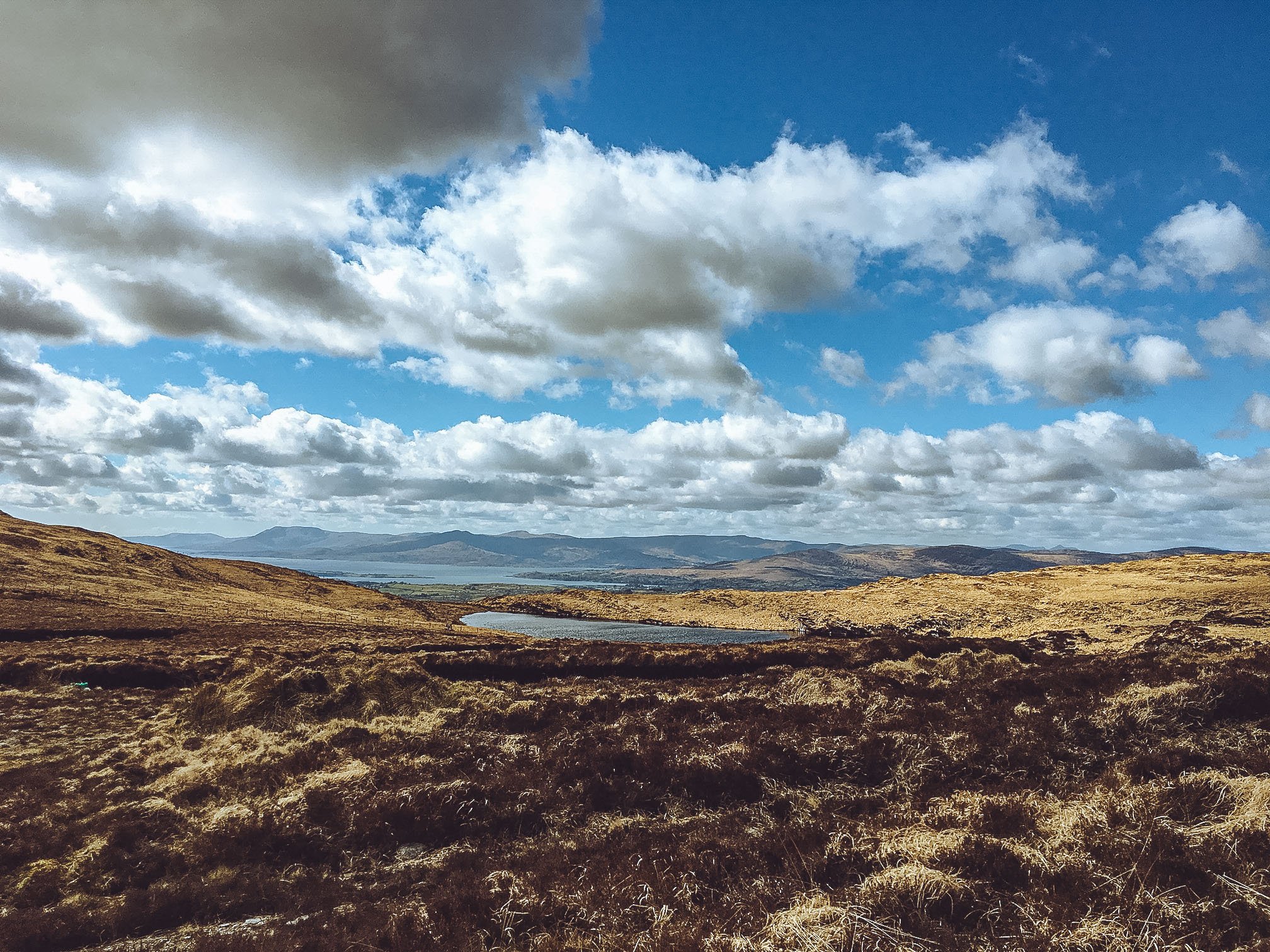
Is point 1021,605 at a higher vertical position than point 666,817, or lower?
lower

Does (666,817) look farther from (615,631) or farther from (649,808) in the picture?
(615,631)

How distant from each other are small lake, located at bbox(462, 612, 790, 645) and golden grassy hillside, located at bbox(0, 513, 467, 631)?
1005 centimetres

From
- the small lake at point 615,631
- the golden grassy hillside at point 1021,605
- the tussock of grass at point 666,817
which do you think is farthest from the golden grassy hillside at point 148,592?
the tussock of grass at point 666,817

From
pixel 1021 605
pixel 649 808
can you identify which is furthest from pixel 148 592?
pixel 1021 605

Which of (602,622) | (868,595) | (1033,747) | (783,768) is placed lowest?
(602,622)

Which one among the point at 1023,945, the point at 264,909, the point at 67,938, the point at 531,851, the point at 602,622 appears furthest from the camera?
the point at 602,622

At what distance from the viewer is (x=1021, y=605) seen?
2938 inches

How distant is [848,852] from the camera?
10398 mm

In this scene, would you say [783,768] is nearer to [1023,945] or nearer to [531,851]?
[531,851]

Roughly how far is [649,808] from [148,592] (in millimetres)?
89432

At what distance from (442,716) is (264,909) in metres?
12.3

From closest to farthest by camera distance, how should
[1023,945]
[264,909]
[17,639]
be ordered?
[1023,945], [264,909], [17,639]

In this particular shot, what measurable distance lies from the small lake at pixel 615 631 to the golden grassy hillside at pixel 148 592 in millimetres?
10045

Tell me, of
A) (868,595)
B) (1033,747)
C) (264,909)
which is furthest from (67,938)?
(868,595)
